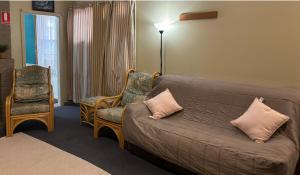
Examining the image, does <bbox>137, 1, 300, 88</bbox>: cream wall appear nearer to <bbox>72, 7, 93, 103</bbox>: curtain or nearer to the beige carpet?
<bbox>72, 7, 93, 103</bbox>: curtain

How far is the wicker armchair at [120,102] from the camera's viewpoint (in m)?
3.46

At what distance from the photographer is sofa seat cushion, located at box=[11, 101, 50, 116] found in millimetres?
3742

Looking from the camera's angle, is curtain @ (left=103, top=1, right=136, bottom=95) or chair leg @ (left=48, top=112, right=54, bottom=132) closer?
chair leg @ (left=48, top=112, right=54, bottom=132)

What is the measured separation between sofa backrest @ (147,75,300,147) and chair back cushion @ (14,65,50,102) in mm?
1903

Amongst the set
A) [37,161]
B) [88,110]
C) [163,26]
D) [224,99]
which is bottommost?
[37,161]

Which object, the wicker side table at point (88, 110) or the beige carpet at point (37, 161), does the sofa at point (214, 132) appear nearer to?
the beige carpet at point (37, 161)

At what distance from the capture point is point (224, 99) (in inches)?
117

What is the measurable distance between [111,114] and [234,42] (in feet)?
5.99

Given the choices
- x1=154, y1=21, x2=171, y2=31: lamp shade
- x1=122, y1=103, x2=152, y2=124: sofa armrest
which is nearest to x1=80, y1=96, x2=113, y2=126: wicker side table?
x1=122, y1=103, x2=152, y2=124: sofa armrest

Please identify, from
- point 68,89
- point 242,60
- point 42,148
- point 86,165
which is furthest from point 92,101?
point 242,60

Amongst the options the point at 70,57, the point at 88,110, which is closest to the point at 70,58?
the point at 70,57

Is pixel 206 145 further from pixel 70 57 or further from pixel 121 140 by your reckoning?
pixel 70 57

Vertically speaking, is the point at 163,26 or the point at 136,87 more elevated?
the point at 163,26

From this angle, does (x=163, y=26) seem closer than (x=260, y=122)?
No
